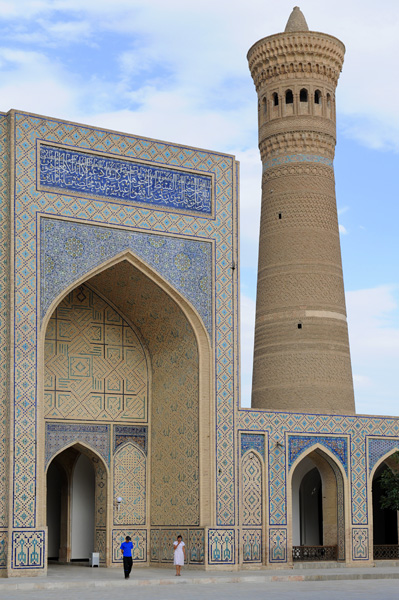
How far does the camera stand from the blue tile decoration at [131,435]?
11453 mm

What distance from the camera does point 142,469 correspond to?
11.5m

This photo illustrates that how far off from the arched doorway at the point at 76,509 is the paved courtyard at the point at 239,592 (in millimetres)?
2264

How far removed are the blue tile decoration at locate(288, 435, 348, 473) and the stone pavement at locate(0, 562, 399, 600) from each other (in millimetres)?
1271

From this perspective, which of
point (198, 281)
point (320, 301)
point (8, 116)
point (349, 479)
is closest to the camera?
point (8, 116)

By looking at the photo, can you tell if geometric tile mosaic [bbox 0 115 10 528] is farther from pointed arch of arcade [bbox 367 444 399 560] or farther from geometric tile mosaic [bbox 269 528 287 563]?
pointed arch of arcade [bbox 367 444 399 560]

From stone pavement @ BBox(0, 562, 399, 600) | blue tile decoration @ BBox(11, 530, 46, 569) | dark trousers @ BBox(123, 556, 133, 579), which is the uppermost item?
blue tile decoration @ BBox(11, 530, 46, 569)

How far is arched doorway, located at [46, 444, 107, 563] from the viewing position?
1145 cm

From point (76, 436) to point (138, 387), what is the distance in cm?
105

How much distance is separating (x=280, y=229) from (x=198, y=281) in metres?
4.69

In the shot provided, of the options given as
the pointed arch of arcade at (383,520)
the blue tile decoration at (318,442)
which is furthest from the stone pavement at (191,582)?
the blue tile decoration at (318,442)

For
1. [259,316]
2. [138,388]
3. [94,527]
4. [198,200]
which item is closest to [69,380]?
[138,388]

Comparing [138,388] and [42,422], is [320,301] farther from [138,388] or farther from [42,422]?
[42,422]

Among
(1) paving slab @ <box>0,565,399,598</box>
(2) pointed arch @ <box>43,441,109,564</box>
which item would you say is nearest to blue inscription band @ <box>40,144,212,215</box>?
(2) pointed arch @ <box>43,441,109,564</box>

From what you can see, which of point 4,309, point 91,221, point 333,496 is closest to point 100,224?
point 91,221
